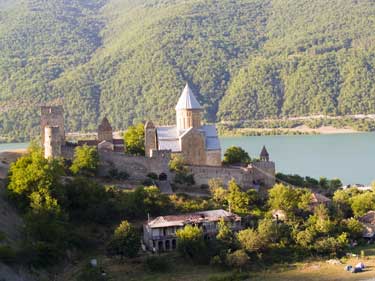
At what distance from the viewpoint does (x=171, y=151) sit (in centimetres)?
2894

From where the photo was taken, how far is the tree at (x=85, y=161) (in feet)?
88.7

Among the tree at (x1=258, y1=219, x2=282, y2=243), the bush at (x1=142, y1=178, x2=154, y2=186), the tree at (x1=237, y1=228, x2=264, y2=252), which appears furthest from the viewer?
the bush at (x1=142, y1=178, x2=154, y2=186)

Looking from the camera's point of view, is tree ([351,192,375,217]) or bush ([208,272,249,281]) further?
tree ([351,192,375,217])

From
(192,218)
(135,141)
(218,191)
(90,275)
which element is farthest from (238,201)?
(90,275)

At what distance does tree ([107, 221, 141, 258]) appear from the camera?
2209 centimetres

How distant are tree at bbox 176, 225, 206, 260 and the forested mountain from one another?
61.9 meters

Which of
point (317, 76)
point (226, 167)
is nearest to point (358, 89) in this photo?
point (317, 76)

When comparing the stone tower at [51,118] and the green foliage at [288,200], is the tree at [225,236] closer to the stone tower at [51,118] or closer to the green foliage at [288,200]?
the green foliage at [288,200]

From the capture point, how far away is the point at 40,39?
125m

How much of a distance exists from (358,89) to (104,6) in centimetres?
9496

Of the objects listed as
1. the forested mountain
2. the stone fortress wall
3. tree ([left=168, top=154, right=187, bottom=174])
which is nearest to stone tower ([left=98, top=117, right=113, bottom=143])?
Answer: the stone fortress wall

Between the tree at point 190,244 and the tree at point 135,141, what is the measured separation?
26.9ft

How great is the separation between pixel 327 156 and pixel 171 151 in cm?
3130

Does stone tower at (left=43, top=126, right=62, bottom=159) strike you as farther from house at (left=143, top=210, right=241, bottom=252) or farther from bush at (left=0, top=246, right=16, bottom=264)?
bush at (left=0, top=246, right=16, bottom=264)
